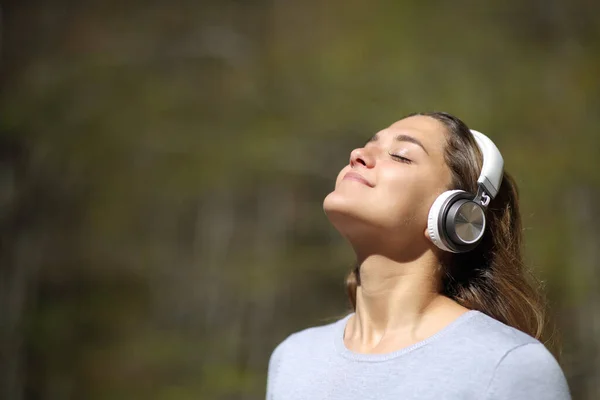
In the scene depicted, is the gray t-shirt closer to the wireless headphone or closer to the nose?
the wireless headphone

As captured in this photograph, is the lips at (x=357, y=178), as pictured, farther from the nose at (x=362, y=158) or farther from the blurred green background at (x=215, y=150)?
the blurred green background at (x=215, y=150)

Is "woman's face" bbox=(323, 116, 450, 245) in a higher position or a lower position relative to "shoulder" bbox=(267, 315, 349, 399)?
higher

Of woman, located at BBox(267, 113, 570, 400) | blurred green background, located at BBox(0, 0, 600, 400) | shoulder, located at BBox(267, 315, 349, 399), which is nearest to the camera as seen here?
woman, located at BBox(267, 113, 570, 400)

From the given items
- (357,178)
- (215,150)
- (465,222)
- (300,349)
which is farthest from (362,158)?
(215,150)

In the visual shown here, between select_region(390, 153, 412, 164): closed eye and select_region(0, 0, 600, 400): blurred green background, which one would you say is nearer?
select_region(390, 153, 412, 164): closed eye

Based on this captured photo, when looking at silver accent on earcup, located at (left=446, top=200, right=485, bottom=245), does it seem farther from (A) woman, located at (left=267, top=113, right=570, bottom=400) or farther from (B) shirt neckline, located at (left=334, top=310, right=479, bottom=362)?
(B) shirt neckline, located at (left=334, top=310, right=479, bottom=362)

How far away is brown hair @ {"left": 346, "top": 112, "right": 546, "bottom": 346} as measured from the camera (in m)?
1.56

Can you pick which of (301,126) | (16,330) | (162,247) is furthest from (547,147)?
(16,330)

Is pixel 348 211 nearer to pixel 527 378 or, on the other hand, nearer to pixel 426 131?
pixel 426 131

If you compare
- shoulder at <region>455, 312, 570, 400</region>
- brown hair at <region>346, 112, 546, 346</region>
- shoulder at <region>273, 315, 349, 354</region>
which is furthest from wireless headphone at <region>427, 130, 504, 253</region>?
shoulder at <region>273, 315, 349, 354</region>

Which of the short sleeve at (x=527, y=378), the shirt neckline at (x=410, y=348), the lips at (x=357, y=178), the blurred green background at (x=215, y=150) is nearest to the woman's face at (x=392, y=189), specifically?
the lips at (x=357, y=178)

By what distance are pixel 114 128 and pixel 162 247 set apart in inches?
29.7

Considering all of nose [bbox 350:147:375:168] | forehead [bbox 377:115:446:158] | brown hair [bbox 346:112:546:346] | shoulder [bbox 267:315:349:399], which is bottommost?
shoulder [bbox 267:315:349:399]

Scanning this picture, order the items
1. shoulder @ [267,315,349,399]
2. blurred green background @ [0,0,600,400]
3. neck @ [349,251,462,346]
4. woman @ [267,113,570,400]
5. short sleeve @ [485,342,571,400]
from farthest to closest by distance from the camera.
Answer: blurred green background @ [0,0,600,400] → shoulder @ [267,315,349,399] → neck @ [349,251,462,346] → woman @ [267,113,570,400] → short sleeve @ [485,342,571,400]
